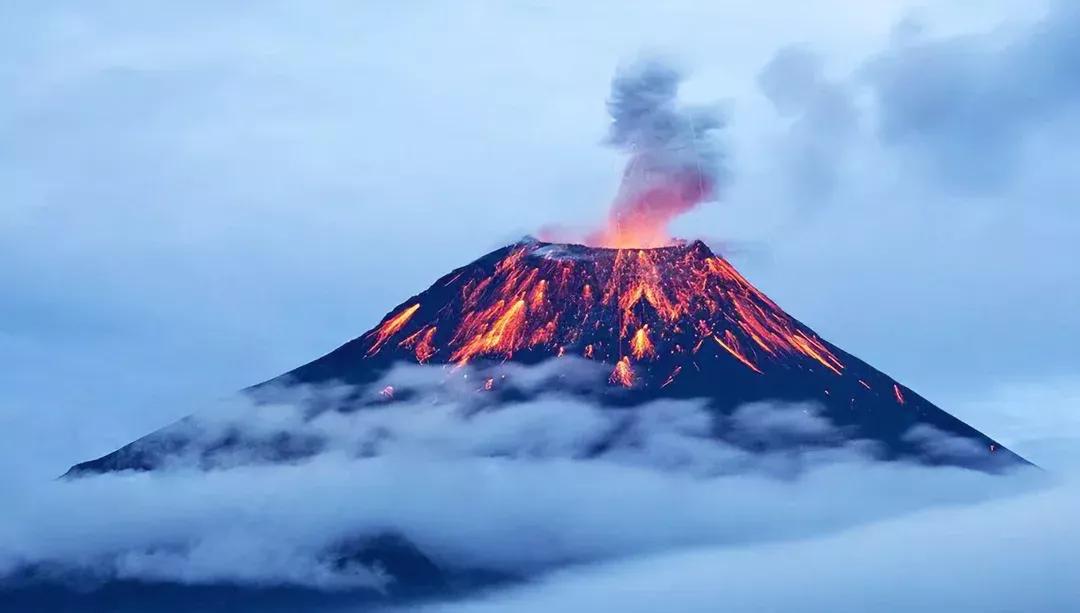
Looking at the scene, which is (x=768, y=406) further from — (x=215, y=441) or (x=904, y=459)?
(x=215, y=441)

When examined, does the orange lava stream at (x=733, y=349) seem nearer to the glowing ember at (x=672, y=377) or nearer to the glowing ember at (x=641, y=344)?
the glowing ember at (x=672, y=377)

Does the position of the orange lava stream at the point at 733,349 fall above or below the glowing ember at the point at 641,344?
below

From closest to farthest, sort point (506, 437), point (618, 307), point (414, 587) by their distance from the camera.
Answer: point (618, 307) → point (414, 587) → point (506, 437)

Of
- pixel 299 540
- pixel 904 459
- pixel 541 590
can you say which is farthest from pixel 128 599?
pixel 904 459

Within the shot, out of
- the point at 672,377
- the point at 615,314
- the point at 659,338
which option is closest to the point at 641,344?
the point at 659,338

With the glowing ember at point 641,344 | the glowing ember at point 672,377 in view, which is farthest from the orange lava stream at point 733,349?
the glowing ember at point 641,344

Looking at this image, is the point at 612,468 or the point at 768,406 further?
the point at 612,468

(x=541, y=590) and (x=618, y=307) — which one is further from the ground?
(x=618, y=307)
